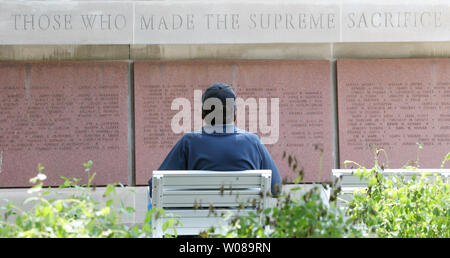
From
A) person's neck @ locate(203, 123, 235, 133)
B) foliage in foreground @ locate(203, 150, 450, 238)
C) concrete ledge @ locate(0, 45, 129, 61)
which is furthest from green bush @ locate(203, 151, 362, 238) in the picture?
concrete ledge @ locate(0, 45, 129, 61)

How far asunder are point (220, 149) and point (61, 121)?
185 inches

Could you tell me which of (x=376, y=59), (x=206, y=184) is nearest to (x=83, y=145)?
(x=376, y=59)

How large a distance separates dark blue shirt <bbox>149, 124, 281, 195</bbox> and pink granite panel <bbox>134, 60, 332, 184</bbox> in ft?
13.5

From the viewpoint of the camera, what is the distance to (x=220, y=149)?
283 cm

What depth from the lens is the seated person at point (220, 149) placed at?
282 cm

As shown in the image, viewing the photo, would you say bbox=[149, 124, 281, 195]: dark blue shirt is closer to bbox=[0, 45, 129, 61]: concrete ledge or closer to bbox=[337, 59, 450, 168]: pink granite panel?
bbox=[337, 59, 450, 168]: pink granite panel

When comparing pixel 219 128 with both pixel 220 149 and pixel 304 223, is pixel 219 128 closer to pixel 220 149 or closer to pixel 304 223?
pixel 220 149

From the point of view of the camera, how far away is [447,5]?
22.9ft

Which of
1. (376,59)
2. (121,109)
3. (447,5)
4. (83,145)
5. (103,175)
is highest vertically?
(447,5)

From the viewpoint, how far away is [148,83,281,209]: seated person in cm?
282

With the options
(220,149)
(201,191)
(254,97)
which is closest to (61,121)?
(254,97)

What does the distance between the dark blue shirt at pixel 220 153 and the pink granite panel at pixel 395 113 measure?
4.43 metres

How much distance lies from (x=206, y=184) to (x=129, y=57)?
16.6ft
